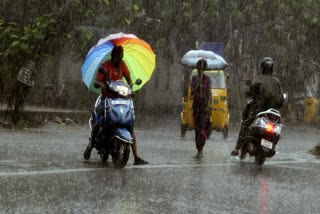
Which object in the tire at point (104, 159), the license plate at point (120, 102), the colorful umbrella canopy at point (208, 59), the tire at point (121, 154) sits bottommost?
the tire at point (104, 159)

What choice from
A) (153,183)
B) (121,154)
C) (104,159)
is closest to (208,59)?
(104,159)

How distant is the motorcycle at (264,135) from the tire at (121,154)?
7.91ft

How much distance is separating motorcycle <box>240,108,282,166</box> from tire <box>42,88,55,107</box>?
1850 centimetres

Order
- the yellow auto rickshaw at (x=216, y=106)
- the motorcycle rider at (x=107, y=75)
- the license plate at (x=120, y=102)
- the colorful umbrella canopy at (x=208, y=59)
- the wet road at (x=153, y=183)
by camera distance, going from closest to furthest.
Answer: the wet road at (x=153, y=183) < the license plate at (x=120, y=102) < the motorcycle rider at (x=107, y=75) < the colorful umbrella canopy at (x=208, y=59) < the yellow auto rickshaw at (x=216, y=106)

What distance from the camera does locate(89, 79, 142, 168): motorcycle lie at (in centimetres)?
1053

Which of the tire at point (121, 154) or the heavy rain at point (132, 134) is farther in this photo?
the tire at point (121, 154)

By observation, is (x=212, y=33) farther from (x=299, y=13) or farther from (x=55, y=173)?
(x=55, y=173)

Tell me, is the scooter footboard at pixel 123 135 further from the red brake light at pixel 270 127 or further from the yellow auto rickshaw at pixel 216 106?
the yellow auto rickshaw at pixel 216 106

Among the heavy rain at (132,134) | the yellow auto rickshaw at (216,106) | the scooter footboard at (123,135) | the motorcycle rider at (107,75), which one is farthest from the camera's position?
the yellow auto rickshaw at (216,106)

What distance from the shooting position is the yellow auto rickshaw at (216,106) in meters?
20.1

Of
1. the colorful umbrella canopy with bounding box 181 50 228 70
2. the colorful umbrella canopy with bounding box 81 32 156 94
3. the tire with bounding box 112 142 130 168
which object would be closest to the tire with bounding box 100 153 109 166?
the tire with bounding box 112 142 130 168

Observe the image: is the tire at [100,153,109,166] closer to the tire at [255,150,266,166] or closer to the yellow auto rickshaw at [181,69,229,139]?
the tire at [255,150,266,166]

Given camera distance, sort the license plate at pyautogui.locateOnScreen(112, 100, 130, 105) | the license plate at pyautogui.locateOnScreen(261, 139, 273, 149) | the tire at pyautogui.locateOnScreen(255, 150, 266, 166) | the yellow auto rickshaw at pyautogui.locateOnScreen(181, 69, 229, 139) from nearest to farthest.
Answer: the license plate at pyautogui.locateOnScreen(112, 100, 130, 105) → the license plate at pyautogui.locateOnScreen(261, 139, 273, 149) → the tire at pyautogui.locateOnScreen(255, 150, 266, 166) → the yellow auto rickshaw at pyautogui.locateOnScreen(181, 69, 229, 139)

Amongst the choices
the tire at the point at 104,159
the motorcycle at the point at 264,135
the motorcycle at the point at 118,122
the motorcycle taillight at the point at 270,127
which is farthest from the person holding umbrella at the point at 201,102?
the motorcycle at the point at 118,122
